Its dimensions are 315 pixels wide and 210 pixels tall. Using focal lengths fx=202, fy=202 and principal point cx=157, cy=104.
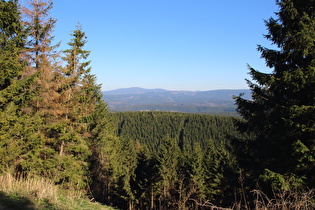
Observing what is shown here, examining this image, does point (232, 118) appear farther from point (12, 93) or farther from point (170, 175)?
point (170, 175)

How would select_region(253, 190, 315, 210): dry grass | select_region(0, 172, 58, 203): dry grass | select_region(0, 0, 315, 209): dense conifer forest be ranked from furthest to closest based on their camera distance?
select_region(0, 0, 315, 209): dense conifer forest → select_region(0, 172, 58, 203): dry grass → select_region(253, 190, 315, 210): dry grass

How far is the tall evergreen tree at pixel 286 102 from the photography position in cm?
612

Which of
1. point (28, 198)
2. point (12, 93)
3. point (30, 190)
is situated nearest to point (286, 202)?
point (28, 198)

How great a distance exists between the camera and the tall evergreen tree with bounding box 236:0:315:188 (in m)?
6.12

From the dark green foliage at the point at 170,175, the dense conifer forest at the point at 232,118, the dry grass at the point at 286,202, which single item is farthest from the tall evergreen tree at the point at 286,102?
the dry grass at the point at 286,202

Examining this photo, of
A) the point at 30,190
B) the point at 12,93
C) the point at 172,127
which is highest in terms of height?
Result: the point at 12,93

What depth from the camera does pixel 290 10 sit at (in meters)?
6.99

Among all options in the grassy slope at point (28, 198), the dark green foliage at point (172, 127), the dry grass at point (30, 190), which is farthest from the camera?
the dark green foliage at point (172, 127)

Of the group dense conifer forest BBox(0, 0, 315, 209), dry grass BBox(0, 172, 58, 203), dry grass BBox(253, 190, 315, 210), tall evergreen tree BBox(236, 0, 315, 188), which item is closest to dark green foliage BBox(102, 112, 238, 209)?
dense conifer forest BBox(0, 0, 315, 209)

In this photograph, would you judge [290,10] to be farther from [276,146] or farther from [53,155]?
[53,155]

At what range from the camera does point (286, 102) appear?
6699 mm

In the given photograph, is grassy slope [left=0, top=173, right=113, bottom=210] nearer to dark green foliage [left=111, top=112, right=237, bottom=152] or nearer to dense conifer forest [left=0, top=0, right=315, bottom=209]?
dense conifer forest [left=0, top=0, right=315, bottom=209]

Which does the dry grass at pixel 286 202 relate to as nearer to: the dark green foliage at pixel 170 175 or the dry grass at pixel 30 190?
the dark green foliage at pixel 170 175

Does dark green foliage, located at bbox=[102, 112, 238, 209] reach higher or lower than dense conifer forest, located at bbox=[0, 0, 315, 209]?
lower
